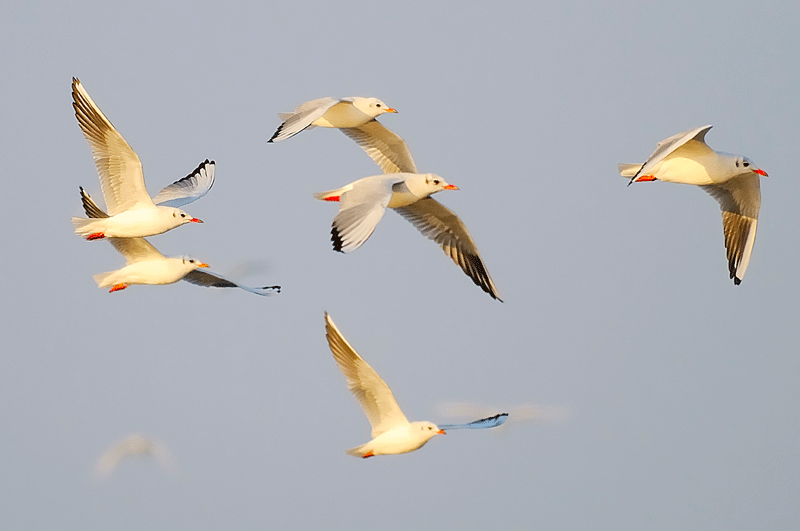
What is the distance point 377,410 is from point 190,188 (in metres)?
4.56

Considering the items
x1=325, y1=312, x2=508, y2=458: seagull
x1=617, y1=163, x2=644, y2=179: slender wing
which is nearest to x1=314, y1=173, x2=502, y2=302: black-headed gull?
x1=325, y1=312, x2=508, y2=458: seagull

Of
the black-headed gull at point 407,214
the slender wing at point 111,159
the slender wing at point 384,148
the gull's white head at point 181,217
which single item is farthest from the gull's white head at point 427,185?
the slender wing at point 111,159

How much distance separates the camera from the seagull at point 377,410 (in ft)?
40.2

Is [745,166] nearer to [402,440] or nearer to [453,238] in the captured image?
[453,238]

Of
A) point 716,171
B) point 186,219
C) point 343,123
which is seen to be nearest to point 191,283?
point 186,219

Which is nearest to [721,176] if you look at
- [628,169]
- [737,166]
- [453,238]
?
[737,166]

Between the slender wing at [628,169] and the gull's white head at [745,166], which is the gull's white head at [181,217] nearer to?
the slender wing at [628,169]

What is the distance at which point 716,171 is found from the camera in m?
13.7

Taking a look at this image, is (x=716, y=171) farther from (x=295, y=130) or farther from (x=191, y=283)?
(x=191, y=283)

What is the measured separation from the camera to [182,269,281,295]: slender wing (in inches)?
558

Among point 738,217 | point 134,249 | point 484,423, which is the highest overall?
point 134,249

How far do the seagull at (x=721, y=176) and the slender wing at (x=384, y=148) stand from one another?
2.74 m

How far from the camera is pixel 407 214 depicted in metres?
14.5

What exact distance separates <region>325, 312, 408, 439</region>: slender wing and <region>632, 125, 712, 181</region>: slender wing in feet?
11.6
